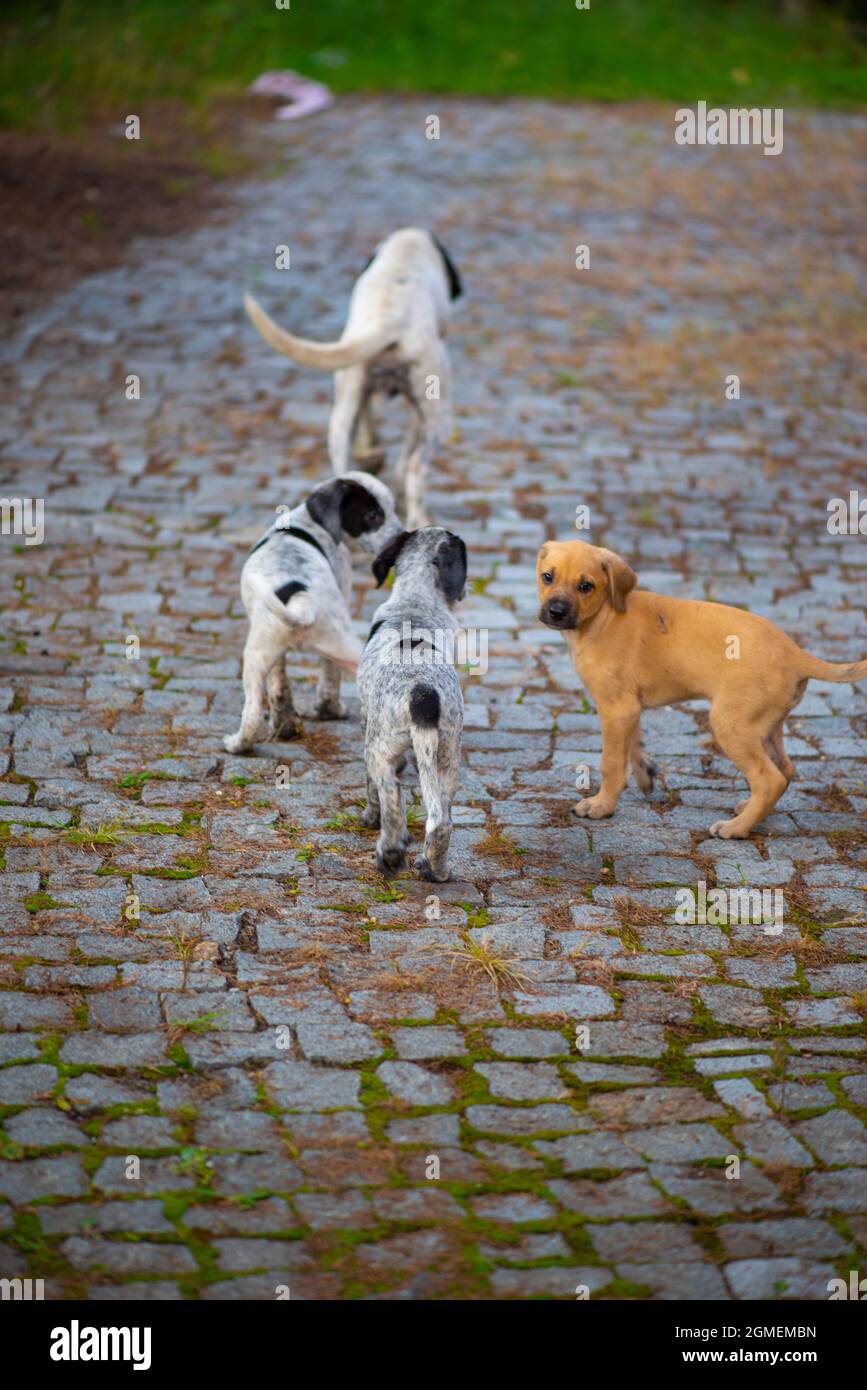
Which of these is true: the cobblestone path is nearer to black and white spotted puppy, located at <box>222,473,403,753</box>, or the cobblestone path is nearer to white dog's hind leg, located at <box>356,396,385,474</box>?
black and white spotted puppy, located at <box>222,473,403,753</box>

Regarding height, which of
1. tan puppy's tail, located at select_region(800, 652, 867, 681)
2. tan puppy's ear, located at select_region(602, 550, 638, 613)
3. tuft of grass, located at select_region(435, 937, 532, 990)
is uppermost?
tan puppy's ear, located at select_region(602, 550, 638, 613)

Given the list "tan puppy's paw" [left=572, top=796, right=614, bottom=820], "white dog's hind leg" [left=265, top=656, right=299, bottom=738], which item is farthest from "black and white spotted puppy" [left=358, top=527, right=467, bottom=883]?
"white dog's hind leg" [left=265, top=656, right=299, bottom=738]

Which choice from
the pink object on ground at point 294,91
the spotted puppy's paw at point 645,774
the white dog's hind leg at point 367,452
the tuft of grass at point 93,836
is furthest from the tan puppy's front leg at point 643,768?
the pink object on ground at point 294,91

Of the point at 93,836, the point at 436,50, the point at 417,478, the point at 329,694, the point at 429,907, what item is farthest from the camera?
the point at 436,50

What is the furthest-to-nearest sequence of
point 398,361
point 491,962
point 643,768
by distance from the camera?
point 398,361, point 643,768, point 491,962

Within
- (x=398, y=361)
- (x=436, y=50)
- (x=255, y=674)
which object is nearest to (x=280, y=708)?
(x=255, y=674)

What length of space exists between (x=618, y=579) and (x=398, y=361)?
3196mm

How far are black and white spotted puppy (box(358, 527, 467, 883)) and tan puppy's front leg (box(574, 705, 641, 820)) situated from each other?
730mm

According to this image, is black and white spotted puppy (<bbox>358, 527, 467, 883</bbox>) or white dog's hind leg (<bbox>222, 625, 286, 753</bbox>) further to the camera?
white dog's hind leg (<bbox>222, 625, 286, 753</bbox>)

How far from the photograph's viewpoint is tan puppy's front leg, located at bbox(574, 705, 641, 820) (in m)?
6.32

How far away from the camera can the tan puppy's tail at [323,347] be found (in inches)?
328

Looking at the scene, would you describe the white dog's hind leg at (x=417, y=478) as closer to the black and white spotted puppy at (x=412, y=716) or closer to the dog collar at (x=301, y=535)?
the dog collar at (x=301, y=535)

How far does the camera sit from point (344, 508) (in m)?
6.91

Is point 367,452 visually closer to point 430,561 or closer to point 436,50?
point 430,561
